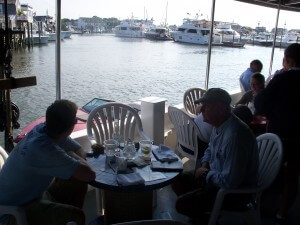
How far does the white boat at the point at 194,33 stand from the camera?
33.9 meters

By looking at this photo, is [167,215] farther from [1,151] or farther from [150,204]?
[1,151]

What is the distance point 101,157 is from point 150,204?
483mm

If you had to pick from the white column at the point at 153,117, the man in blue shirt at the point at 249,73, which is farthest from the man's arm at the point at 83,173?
the man in blue shirt at the point at 249,73

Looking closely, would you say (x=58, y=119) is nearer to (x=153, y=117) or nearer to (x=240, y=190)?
(x=240, y=190)

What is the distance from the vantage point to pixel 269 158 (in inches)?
Answer: 76.6

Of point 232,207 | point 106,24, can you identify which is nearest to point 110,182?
point 232,207

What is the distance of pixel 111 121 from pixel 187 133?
667 millimetres

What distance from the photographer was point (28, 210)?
5.23ft

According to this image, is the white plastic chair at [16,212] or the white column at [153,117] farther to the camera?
the white column at [153,117]

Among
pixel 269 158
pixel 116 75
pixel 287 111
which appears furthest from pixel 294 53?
pixel 116 75

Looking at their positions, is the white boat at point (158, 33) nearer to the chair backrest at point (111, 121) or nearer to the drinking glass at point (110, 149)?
the chair backrest at point (111, 121)

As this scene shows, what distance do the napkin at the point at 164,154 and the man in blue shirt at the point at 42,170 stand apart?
0.51 metres

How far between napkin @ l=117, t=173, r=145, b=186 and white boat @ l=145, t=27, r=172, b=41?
38.5 m

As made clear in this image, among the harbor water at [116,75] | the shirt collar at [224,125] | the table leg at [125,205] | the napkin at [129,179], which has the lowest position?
the harbor water at [116,75]
